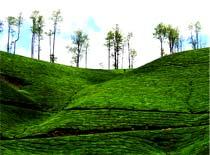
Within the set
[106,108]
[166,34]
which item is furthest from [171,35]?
[106,108]

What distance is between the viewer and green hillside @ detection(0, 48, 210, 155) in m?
55.0

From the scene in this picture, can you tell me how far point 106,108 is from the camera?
242 feet

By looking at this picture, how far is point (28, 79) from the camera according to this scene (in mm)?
96875

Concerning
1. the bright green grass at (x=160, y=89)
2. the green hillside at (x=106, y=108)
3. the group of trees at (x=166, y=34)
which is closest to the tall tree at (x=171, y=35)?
the group of trees at (x=166, y=34)

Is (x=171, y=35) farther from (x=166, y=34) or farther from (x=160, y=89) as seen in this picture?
(x=160, y=89)

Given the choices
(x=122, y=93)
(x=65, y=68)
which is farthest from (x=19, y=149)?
(x=65, y=68)

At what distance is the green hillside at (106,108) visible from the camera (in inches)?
2167

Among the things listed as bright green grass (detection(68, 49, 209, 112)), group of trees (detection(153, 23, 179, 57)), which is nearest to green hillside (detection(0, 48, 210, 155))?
bright green grass (detection(68, 49, 209, 112))

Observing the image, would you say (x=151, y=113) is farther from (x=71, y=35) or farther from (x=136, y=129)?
(x=71, y=35)

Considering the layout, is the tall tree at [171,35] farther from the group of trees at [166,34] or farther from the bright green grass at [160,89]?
the bright green grass at [160,89]

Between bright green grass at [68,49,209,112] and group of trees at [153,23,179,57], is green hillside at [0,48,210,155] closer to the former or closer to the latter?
bright green grass at [68,49,209,112]

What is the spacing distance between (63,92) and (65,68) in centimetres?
2296

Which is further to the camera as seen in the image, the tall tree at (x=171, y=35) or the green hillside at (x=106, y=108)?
the tall tree at (x=171, y=35)

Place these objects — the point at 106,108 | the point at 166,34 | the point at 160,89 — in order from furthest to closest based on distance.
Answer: the point at 166,34 < the point at 160,89 < the point at 106,108
